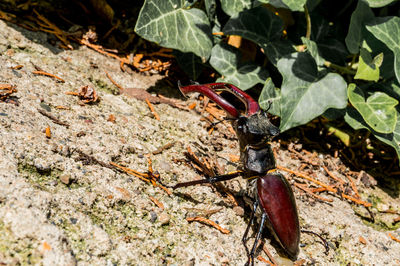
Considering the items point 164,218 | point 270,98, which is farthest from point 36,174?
point 270,98

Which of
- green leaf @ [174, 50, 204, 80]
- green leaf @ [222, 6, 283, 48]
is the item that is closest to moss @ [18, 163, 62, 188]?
green leaf @ [174, 50, 204, 80]

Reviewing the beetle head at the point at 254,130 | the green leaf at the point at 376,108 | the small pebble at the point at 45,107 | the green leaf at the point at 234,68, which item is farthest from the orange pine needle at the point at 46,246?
the green leaf at the point at 376,108

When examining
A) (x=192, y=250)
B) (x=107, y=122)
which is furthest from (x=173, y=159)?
(x=192, y=250)

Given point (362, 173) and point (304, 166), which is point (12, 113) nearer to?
point (304, 166)

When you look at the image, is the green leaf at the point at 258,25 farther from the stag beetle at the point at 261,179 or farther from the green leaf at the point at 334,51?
the stag beetle at the point at 261,179

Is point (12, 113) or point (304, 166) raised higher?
point (12, 113)

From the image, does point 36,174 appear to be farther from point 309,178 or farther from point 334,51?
point 334,51

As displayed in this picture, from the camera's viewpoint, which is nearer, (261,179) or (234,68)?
(261,179)

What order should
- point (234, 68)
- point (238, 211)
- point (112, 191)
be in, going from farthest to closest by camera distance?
point (234, 68) < point (238, 211) < point (112, 191)

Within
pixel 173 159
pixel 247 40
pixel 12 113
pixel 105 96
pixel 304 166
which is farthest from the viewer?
pixel 247 40
